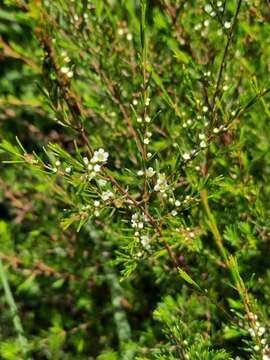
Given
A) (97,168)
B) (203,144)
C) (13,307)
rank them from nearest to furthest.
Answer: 1. (97,168)
2. (203,144)
3. (13,307)

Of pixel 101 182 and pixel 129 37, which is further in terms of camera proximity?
pixel 129 37

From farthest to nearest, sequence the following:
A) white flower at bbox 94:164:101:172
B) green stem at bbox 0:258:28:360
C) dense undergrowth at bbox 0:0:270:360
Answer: green stem at bbox 0:258:28:360 → dense undergrowth at bbox 0:0:270:360 → white flower at bbox 94:164:101:172

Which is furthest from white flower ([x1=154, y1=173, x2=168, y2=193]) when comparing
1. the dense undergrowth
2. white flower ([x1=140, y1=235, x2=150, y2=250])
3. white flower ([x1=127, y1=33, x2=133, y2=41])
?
white flower ([x1=127, y1=33, x2=133, y2=41])

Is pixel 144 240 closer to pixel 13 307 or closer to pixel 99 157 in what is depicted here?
pixel 99 157

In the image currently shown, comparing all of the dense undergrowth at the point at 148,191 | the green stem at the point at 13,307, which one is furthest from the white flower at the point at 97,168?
the green stem at the point at 13,307

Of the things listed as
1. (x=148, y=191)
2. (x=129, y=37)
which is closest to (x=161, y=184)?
(x=148, y=191)

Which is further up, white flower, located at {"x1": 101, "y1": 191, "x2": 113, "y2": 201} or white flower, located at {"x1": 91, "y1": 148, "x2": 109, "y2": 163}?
white flower, located at {"x1": 91, "y1": 148, "x2": 109, "y2": 163}

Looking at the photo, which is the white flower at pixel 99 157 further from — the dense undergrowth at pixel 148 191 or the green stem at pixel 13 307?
the green stem at pixel 13 307

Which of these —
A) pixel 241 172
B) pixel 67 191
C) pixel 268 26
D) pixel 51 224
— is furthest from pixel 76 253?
pixel 268 26

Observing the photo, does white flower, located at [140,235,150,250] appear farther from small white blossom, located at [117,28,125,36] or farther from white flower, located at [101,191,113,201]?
small white blossom, located at [117,28,125,36]
